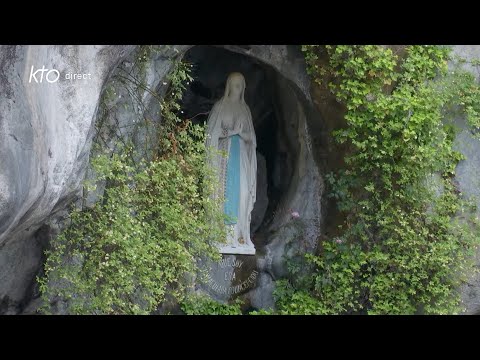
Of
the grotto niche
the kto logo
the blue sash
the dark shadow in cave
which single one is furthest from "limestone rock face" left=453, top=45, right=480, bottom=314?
the kto logo

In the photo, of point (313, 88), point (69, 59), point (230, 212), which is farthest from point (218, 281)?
point (69, 59)

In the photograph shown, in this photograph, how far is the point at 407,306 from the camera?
10.1 m

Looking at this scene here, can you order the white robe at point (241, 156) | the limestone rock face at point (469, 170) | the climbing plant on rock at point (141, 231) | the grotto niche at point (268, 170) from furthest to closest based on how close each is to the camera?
the grotto niche at point (268, 170), the white robe at point (241, 156), the limestone rock face at point (469, 170), the climbing plant on rock at point (141, 231)

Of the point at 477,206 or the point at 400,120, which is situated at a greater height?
the point at 400,120

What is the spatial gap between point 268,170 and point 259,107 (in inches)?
25.5

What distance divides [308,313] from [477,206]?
1835mm

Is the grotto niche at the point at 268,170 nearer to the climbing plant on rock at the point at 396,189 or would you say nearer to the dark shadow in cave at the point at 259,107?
the dark shadow in cave at the point at 259,107

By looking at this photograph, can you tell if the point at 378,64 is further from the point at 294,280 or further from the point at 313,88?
the point at 294,280

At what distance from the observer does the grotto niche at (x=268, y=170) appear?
1052cm

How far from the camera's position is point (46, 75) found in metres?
7.54

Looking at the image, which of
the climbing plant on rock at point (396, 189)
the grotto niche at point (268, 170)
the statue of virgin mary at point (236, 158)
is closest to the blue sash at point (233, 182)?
the statue of virgin mary at point (236, 158)

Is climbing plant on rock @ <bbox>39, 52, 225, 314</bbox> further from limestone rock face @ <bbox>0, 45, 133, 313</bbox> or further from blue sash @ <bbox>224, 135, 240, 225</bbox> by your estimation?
blue sash @ <bbox>224, 135, 240, 225</bbox>

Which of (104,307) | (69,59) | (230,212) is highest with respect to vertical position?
(69,59)

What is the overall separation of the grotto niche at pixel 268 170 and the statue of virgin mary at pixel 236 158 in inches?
8.8
